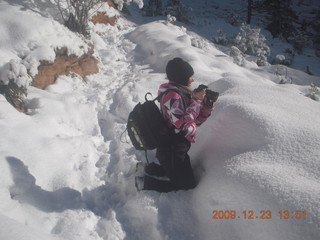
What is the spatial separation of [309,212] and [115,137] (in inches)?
99.9

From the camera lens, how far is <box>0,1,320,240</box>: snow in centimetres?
182

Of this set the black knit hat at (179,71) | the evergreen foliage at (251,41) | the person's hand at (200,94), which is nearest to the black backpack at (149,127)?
the black knit hat at (179,71)

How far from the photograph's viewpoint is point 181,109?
2.18m

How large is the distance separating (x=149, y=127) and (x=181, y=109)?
35cm

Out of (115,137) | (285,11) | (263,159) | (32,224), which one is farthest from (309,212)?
(285,11)

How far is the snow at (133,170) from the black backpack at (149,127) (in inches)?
22.5

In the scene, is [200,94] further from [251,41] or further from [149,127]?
[251,41]

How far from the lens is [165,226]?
2.19m

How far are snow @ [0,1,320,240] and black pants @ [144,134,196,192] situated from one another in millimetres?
82

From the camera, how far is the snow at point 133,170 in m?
1.82
